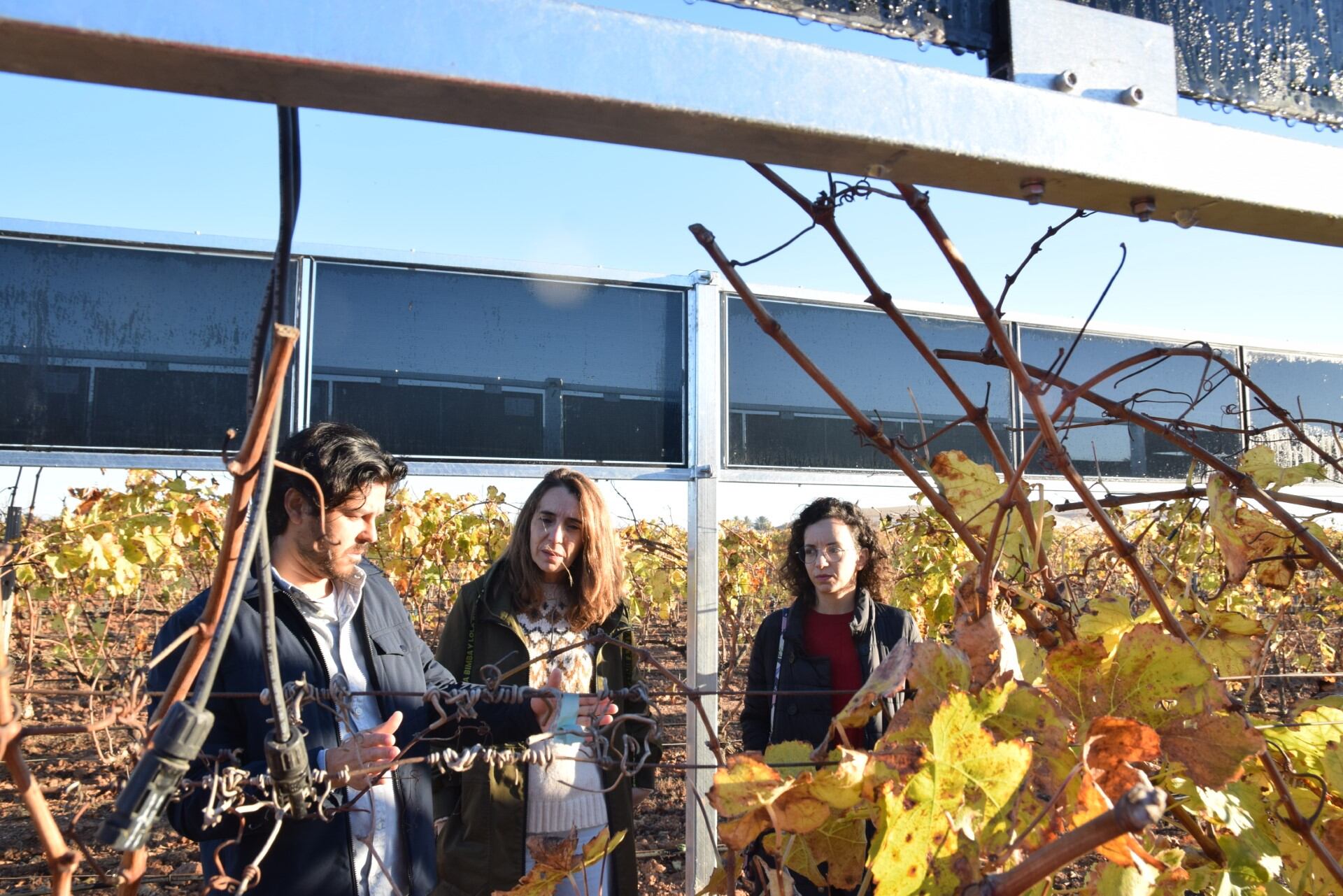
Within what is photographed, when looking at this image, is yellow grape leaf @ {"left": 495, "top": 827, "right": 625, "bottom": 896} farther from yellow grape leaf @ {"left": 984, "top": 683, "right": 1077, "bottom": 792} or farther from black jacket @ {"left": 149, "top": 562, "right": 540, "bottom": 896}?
black jacket @ {"left": 149, "top": 562, "right": 540, "bottom": 896}

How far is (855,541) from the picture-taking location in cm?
293

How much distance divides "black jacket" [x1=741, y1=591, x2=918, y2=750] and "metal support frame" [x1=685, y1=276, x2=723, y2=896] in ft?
0.47

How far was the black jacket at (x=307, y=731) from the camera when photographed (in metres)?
1.61

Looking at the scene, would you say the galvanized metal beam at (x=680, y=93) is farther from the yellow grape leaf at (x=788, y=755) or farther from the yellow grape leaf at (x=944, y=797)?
the yellow grape leaf at (x=788, y=755)

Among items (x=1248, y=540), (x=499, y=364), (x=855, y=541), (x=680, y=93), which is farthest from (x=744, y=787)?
(x=855, y=541)

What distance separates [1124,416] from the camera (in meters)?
0.99

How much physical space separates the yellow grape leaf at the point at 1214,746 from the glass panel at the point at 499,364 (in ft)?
7.03

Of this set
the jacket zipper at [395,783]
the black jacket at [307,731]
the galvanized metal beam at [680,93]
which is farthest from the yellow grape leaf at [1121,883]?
the jacket zipper at [395,783]

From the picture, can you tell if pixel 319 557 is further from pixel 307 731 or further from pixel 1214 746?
pixel 1214 746

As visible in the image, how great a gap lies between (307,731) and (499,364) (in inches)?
52.8

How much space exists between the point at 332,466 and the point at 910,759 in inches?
58.4

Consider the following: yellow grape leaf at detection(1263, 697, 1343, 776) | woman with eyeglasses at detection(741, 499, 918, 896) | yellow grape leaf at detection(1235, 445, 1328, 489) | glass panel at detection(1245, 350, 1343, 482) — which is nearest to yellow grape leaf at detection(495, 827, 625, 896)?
yellow grape leaf at detection(1263, 697, 1343, 776)

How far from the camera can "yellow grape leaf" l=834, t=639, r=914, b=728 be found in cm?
70

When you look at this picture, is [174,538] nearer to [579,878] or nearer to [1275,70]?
[579,878]
